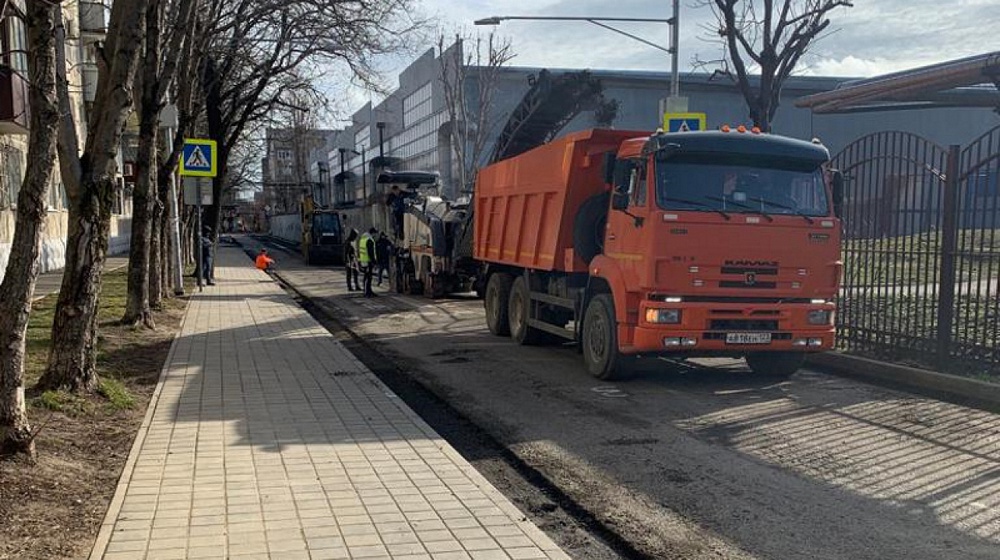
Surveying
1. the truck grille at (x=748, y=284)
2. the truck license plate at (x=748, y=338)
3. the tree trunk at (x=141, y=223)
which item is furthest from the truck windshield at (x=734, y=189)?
the tree trunk at (x=141, y=223)

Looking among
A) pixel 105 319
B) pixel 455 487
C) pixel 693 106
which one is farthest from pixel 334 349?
pixel 693 106

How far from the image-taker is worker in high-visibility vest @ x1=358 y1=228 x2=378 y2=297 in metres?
21.4

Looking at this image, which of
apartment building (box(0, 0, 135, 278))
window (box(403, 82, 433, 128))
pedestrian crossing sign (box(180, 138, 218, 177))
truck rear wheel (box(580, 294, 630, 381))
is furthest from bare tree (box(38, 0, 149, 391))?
window (box(403, 82, 433, 128))

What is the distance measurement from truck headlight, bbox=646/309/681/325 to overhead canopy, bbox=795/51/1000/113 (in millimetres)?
6197

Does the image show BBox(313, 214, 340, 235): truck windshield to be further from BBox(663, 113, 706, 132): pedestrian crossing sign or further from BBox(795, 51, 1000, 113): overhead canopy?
BBox(795, 51, 1000, 113): overhead canopy

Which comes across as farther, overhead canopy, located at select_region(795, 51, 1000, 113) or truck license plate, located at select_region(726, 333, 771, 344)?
overhead canopy, located at select_region(795, 51, 1000, 113)

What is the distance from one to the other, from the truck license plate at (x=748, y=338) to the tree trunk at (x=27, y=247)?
6595 mm

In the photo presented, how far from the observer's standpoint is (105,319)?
1324cm

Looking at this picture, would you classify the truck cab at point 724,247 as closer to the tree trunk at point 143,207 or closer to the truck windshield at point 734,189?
the truck windshield at point 734,189

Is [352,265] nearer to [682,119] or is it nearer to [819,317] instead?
[682,119]

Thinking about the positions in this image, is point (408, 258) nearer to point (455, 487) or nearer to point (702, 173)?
point (702, 173)

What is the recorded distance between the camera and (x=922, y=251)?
393 inches

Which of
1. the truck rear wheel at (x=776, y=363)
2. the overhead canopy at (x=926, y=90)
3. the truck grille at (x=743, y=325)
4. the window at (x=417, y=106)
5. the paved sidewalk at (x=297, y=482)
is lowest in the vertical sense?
the paved sidewalk at (x=297, y=482)

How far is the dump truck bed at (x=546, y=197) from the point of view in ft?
34.9
